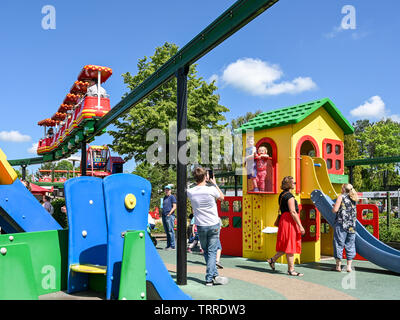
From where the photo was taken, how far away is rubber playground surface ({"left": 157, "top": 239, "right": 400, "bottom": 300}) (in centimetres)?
577

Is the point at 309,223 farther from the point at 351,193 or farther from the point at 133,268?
the point at 133,268

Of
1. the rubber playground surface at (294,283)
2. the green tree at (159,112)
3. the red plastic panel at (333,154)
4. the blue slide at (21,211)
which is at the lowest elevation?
the rubber playground surface at (294,283)

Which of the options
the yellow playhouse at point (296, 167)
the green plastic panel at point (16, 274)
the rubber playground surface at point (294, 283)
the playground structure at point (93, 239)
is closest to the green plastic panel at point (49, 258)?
the playground structure at point (93, 239)

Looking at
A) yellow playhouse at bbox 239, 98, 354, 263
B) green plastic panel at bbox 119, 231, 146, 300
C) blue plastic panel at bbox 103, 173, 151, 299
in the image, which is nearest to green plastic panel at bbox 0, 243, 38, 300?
green plastic panel at bbox 119, 231, 146, 300

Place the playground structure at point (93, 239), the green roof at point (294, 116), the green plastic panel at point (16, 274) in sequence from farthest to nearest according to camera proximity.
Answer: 1. the green roof at point (294, 116)
2. the playground structure at point (93, 239)
3. the green plastic panel at point (16, 274)

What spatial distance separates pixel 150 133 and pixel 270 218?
677 inches

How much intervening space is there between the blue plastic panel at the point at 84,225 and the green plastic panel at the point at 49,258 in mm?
142

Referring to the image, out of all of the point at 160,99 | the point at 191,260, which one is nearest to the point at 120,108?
the point at 191,260

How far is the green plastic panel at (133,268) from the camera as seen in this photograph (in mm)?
4238

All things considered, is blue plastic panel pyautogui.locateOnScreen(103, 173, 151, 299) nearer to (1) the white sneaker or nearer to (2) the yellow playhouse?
(1) the white sneaker

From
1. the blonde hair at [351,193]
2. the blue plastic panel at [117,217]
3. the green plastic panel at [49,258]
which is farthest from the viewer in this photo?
the blonde hair at [351,193]

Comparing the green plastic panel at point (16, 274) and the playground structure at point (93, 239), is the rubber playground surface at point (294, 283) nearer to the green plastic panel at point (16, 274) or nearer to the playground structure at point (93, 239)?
the playground structure at point (93, 239)
